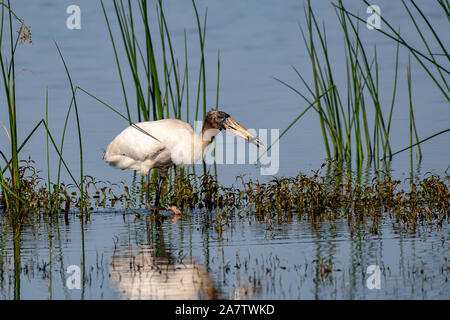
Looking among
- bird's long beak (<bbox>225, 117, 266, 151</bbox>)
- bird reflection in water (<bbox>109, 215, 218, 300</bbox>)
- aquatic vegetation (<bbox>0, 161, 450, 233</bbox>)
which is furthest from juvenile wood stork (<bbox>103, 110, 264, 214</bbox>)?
bird reflection in water (<bbox>109, 215, 218, 300</bbox>)

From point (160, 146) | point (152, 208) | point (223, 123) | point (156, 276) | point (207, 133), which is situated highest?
point (223, 123)

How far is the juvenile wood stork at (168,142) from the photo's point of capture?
9609 mm

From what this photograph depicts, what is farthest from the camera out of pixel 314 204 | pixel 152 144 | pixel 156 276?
pixel 152 144

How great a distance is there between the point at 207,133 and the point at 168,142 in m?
0.59

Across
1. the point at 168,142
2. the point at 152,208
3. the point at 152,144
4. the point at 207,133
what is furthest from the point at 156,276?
the point at 207,133

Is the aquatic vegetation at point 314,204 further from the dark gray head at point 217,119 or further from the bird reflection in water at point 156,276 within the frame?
the bird reflection in water at point 156,276

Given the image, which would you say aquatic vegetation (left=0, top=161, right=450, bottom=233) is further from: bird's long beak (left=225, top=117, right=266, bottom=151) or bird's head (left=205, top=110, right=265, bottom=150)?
bird's head (left=205, top=110, right=265, bottom=150)

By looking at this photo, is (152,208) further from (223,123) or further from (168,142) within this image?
(223,123)

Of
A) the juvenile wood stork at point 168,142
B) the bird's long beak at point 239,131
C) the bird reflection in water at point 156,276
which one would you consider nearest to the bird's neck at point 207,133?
the juvenile wood stork at point 168,142

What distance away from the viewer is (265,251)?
253 inches

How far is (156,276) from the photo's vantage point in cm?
556

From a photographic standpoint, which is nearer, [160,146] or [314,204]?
[314,204]
